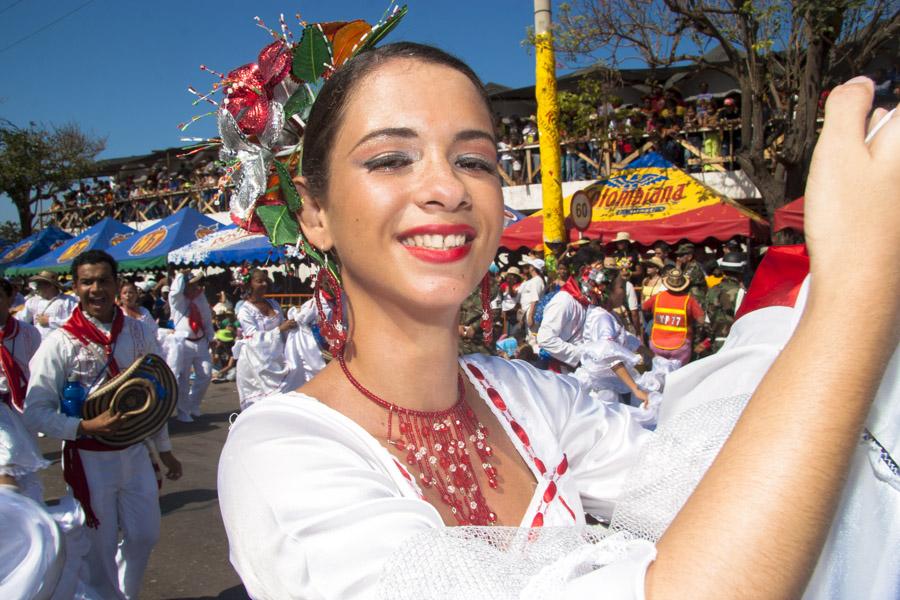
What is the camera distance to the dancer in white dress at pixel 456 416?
0.65 m

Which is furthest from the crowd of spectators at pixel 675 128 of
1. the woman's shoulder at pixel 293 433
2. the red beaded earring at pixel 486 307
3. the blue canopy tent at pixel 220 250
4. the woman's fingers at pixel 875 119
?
the woman's fingers at pixel 875 119

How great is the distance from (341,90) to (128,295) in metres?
6.77

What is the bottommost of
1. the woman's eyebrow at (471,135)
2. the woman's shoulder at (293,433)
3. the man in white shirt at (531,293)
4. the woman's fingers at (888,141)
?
the man in white shirt at (531,293)

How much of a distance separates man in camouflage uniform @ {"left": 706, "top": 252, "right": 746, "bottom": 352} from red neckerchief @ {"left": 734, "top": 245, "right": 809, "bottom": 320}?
20.9 ft

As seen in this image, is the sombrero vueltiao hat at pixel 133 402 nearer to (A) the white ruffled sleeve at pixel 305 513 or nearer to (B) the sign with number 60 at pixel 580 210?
(A) the white ruffled sleeve at pixel 305 513

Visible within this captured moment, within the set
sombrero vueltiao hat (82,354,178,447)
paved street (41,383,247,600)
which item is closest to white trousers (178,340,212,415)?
paved street (41,383,247,600)

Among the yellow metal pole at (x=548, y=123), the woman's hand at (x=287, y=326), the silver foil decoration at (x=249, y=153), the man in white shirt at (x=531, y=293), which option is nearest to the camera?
the silver foil decoration at (x=249, y=153)

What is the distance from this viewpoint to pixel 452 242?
3.94 feet

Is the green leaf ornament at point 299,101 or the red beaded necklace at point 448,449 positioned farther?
the green leaf ornament at point 299,101

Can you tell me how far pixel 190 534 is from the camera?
199 inches

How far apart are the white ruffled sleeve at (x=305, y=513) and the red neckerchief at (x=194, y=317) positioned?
8950 millimetres

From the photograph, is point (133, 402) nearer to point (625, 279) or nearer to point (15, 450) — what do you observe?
point (15, 450)

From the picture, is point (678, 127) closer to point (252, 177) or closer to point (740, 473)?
point (252, 177)

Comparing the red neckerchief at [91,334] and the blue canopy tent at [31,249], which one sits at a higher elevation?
the red neckerchief at [91,334]
